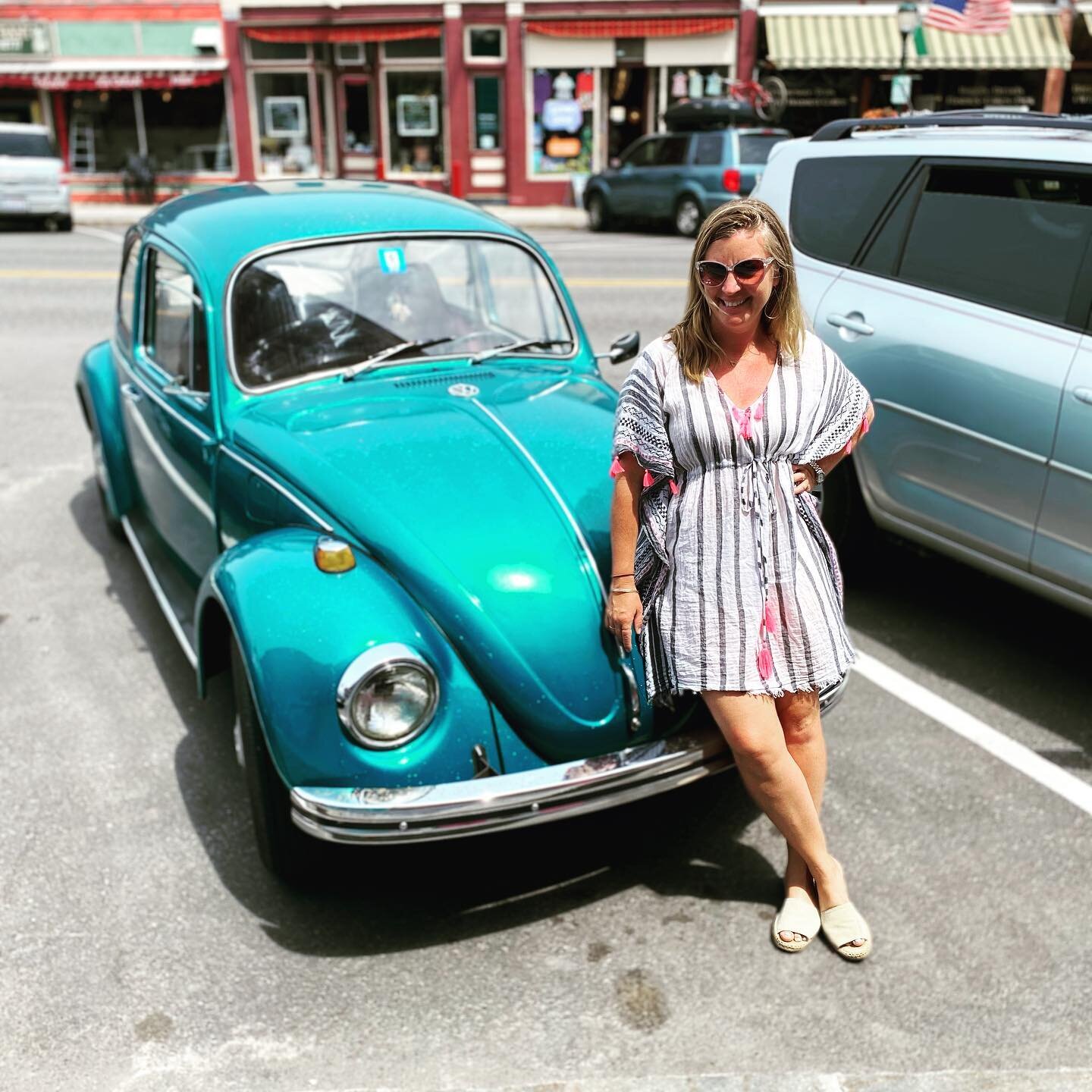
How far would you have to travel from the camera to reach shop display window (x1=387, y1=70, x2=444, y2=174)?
25906mm

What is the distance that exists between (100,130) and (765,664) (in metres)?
28.1

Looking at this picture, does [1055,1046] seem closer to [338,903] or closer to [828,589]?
[828,589]

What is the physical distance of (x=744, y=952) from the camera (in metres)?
3.13

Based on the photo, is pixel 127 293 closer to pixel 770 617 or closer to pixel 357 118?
pixel 770 617

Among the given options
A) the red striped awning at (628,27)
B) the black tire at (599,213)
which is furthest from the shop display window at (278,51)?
the black tire at (599,213)

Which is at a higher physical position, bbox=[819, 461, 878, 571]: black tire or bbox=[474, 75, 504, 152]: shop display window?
bbox=[474, 75, 504, 152]: shop display window

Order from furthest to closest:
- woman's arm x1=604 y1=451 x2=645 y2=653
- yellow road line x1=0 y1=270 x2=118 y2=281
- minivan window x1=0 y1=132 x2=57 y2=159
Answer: minivan window x1=0 y1=132 x2=57 y2=159, yellow road line x1=0 y1=270 x2=118 y2=281, woman's arm x1=604 y1=451 x2=645 y2=653

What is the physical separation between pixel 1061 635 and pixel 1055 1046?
2.54 metres

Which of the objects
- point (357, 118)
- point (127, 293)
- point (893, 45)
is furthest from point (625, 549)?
point (357, 118)

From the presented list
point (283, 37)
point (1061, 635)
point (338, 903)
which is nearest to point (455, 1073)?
point (338, 903)

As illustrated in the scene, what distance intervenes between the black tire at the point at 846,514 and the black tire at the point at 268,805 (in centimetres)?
281

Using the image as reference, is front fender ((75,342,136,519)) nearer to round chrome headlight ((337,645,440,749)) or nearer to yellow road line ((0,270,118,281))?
round chrome headlight ((337,645,440,749))

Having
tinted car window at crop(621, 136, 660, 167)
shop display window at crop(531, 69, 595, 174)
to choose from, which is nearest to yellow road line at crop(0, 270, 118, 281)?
tinted car window at crop(621, 136, 660, 167)

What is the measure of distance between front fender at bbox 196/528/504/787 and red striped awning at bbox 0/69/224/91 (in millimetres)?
25844
